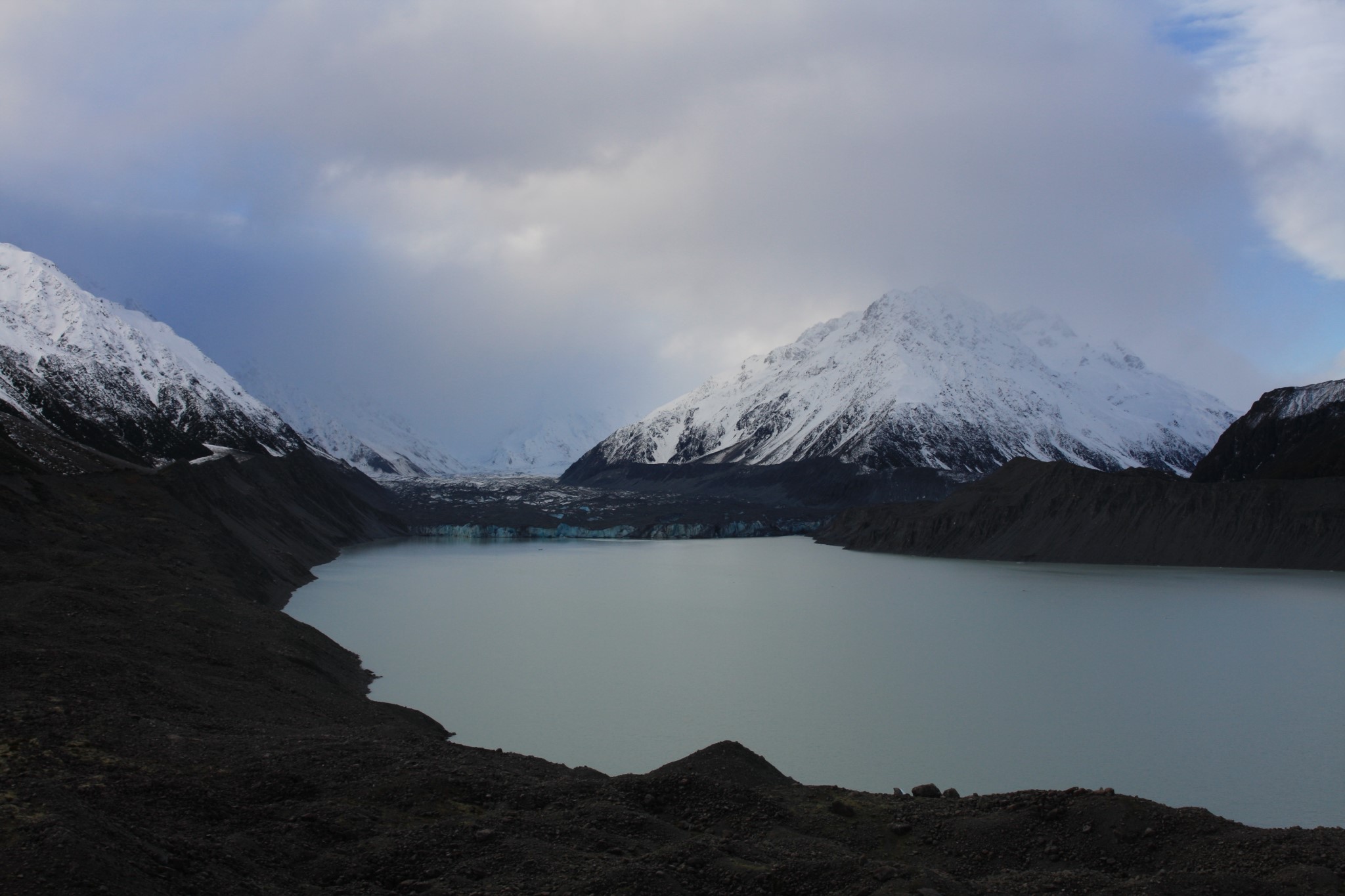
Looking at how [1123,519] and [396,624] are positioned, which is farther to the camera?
[1123,519]

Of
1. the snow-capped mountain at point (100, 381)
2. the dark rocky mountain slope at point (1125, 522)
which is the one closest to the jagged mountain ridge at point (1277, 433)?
the dark rocky mountain slope at point (1125, 522)

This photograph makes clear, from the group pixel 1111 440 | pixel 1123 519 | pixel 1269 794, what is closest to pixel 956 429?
pixel 1111 440

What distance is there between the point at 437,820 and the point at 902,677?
13.1m

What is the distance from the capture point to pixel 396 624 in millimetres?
27344

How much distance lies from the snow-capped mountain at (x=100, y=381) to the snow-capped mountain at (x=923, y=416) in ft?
258

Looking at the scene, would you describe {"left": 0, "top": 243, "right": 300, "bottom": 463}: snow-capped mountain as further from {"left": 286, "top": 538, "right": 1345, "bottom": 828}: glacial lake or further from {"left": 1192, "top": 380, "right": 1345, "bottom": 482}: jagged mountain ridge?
{"left": 1192, "top": 380, "right": 1345, "bottom": 482}: jagged mountain ridge

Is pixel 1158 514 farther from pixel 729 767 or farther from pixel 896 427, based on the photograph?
pixel 896 427

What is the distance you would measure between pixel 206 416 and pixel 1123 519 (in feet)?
281

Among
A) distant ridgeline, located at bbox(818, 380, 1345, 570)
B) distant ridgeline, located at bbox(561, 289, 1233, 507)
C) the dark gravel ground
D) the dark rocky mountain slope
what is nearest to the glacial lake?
the dark gravel ground

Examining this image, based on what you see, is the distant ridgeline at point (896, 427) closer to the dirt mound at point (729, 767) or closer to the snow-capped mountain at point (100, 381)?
the snow-capped mountain at point (100, 381)

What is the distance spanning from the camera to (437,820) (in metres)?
8.68

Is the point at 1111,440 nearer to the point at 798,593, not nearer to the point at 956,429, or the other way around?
the point at 956,429

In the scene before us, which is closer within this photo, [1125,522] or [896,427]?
[1125,522]

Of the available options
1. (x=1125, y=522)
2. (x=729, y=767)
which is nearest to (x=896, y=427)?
(x=1125, y=522)
